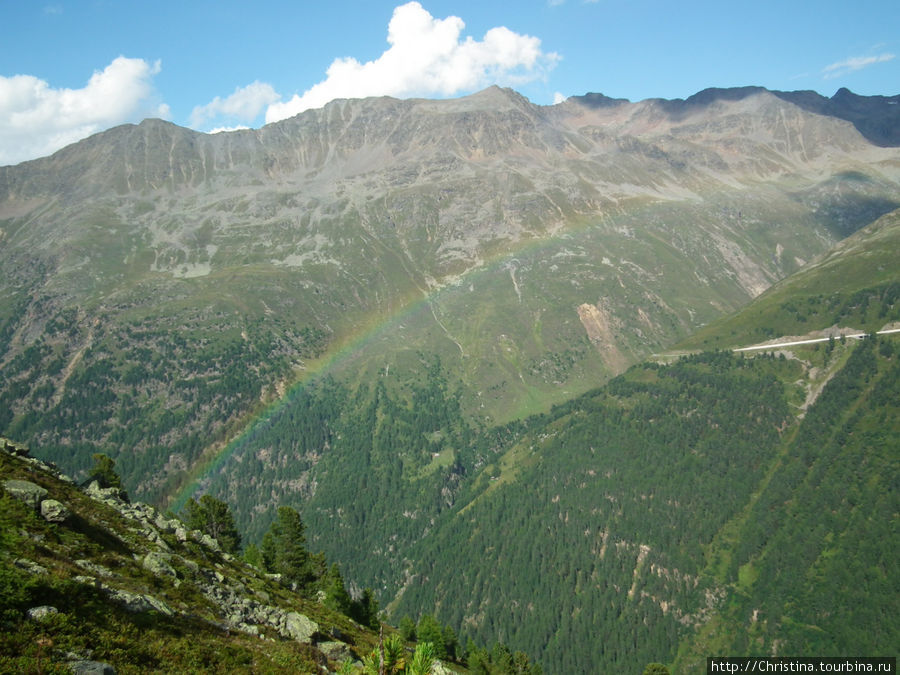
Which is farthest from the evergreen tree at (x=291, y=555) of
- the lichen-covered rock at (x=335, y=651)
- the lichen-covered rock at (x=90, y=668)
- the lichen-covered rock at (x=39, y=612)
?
the lichen-covered rock at (x=90, y=668)

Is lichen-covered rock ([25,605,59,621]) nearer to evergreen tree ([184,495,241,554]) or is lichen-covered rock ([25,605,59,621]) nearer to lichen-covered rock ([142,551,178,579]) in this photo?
lichen-covered rock ([142,551,178,579])


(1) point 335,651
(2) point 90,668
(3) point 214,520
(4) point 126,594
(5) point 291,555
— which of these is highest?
(2) point 90,668

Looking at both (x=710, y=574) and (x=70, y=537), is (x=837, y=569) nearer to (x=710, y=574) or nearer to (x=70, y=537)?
(x=710, y=574)

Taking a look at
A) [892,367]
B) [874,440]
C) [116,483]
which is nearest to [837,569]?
[874,440]

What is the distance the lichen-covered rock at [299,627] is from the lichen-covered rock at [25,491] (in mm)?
17163

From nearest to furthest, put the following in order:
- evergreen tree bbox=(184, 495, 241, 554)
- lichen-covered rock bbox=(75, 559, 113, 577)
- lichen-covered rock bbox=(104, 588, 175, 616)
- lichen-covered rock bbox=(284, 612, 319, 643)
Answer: lichen-covered rock bbox=(104, 588, 175, 616) < lichen-covered rock bbox=(75, 559, 113, 577) < lichen-covered rock bbox=(284, 612, 319, 643) < evergreen tree bbox=(184, 495, 241, 554)

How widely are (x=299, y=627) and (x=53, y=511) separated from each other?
55.8 feet

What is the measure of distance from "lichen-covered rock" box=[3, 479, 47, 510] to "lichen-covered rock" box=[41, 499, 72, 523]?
490 millimetres

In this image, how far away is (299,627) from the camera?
35.2 metres

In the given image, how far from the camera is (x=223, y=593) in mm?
35469

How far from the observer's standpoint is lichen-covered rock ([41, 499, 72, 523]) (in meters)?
30.1

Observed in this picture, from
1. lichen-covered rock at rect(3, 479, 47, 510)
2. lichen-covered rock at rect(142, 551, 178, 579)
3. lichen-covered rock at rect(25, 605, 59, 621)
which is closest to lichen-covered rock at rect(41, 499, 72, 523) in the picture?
lichen-covered rock at rect(3, 479, 47, 510)

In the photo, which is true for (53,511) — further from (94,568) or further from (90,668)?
(90,668)

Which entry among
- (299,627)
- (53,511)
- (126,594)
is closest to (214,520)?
(299,627)
